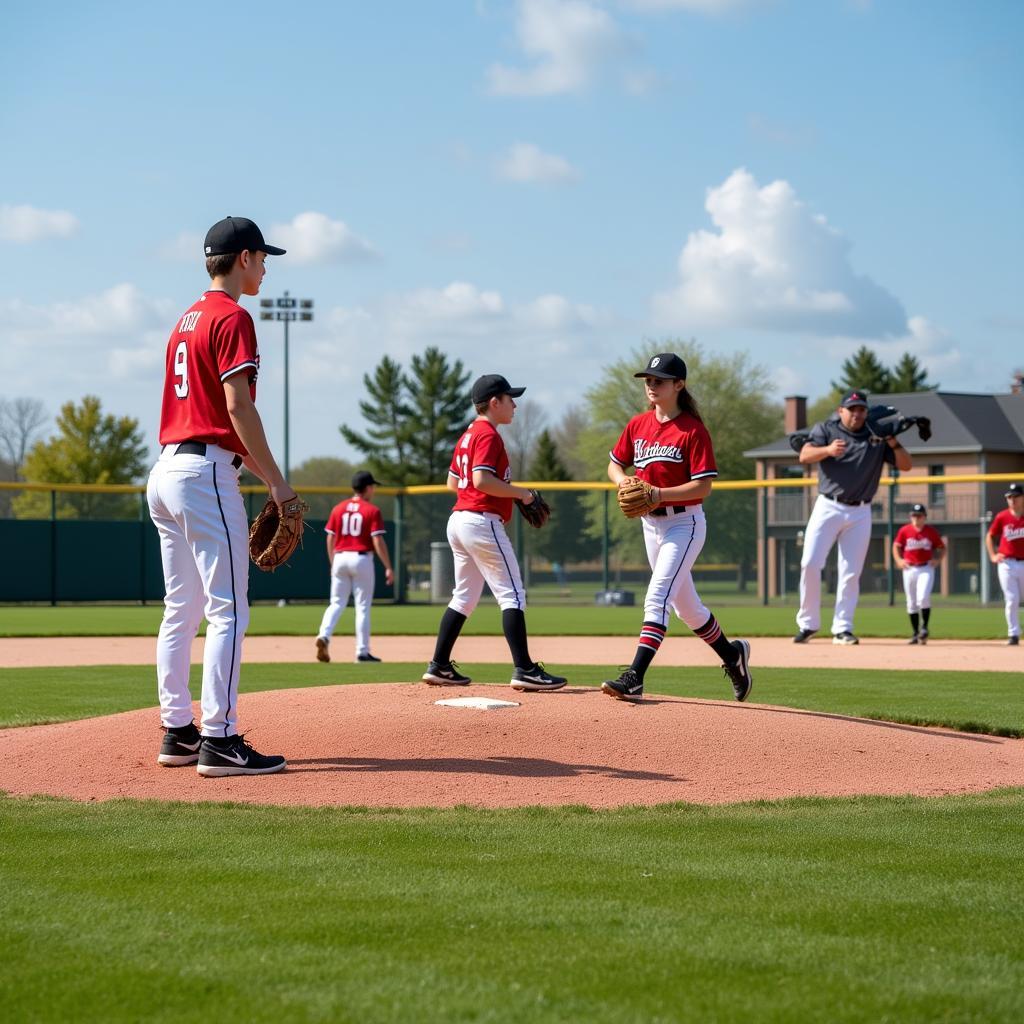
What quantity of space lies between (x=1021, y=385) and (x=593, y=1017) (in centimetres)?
6419

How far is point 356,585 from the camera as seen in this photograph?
43.7 feet

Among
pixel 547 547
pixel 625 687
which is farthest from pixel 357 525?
pixel 547 547

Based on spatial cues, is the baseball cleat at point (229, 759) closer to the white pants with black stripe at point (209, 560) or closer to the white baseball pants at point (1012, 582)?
the white pants with black stripe at point (209, 560)

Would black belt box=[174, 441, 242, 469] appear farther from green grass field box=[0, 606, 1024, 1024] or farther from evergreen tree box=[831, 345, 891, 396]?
evergreen tree box=[831, 345, 891, 396]

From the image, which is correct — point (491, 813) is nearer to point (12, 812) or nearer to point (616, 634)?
point (12, 812)

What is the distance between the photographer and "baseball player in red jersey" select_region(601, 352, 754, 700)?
7414mm

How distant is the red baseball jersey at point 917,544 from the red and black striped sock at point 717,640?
9462 mm

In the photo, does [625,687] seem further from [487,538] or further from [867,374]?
[867,374]

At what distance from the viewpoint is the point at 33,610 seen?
2541cm

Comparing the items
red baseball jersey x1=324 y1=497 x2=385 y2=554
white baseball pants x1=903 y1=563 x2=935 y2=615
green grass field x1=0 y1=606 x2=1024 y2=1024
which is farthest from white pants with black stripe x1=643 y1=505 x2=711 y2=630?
white baseball pants x1=903 y1=563 x2=935 y2=615

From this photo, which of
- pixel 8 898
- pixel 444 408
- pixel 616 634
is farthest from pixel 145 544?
pixel 444 408

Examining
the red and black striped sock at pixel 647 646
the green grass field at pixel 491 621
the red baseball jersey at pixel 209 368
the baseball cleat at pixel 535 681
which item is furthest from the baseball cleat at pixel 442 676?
the green grass field at pixel 491 621

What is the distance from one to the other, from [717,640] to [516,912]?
4.43 metres

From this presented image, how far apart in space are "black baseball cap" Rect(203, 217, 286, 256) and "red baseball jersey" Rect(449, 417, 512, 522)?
2161 mm
